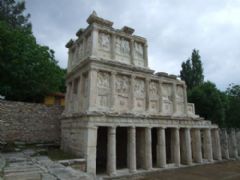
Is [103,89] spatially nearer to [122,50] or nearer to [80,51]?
[122,50]

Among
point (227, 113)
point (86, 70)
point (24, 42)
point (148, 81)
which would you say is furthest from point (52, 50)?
point (227, 113)

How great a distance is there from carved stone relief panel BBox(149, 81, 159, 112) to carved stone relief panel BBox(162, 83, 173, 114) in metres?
0.73

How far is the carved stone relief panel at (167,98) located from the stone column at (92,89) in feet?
18.3

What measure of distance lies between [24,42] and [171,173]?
14.8 meters

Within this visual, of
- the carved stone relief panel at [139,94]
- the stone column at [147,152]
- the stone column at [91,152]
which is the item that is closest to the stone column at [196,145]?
the stone column at [147,152]

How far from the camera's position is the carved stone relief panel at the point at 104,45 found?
11602 mm

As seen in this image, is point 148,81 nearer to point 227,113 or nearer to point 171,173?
point 171,173

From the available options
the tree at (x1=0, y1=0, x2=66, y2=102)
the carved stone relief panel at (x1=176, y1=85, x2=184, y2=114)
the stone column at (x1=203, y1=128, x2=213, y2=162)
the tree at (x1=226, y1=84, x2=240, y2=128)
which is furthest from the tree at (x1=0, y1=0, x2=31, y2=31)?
the tree at (x1=226, y1=84, x2=240, y2=128)

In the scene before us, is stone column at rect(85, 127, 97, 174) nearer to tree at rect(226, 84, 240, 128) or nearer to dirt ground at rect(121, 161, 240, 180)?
dirt ground at rect(121, 161, 240, 180)

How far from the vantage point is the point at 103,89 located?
35.9ft

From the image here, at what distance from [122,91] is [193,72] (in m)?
20.9

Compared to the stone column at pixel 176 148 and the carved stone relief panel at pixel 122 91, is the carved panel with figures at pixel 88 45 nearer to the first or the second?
the carved stone relief panel at pixel 122 91

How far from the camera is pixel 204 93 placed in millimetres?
20969

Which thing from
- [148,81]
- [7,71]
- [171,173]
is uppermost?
[7,71]
